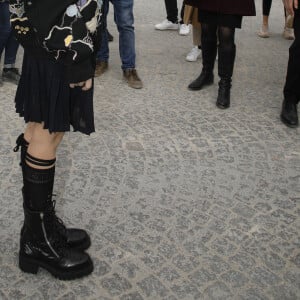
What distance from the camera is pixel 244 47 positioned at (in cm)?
570

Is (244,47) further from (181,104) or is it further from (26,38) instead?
(26,38)

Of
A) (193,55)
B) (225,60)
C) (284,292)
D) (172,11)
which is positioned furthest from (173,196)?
(172,11)

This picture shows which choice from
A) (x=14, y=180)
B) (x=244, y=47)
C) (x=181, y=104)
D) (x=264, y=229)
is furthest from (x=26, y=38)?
(x=244, y=47)

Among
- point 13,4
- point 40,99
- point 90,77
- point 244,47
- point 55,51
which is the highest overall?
point 13,4

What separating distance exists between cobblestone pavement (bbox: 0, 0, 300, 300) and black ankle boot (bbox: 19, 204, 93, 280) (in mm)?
52

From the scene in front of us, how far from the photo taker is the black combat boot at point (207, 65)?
4.05 m

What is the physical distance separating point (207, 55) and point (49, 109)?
2.65 meters

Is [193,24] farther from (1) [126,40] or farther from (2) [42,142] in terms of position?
(2) [42,142]

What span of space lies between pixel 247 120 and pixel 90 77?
7.60 ft

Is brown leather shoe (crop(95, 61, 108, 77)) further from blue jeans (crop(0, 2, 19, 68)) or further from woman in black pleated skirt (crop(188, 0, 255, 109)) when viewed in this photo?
woman in black pleated skirt (crop(188, 0, 255, 109))

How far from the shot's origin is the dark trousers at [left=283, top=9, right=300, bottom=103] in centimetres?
354

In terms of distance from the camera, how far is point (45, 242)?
201cm

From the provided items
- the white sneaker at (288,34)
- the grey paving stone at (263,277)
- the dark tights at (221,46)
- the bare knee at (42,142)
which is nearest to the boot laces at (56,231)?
the bare knee at (42,142)

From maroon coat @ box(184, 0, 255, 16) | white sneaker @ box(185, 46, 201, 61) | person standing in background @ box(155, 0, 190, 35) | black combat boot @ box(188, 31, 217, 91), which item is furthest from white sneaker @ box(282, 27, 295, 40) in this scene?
maroon coat @ box(184, 0, 255, 16)
